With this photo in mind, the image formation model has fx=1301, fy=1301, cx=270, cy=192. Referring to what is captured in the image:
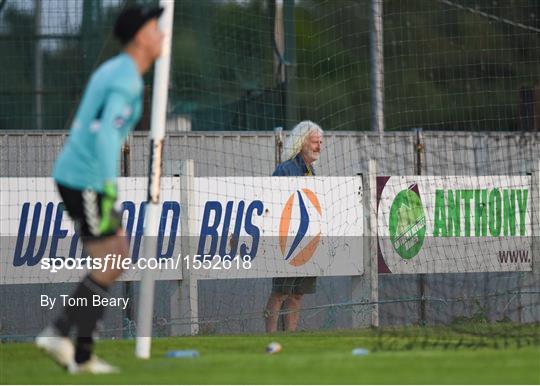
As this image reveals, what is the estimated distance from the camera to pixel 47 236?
1345 cm

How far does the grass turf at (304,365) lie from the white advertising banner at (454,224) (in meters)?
4.18

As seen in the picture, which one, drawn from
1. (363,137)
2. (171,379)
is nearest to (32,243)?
(363,137)

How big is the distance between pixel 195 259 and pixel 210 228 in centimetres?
37

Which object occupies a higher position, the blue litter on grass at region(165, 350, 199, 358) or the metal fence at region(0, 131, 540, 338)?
the metal fence at region(0, 131, 540, 338)

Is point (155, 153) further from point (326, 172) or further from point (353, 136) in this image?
point (353, 136)

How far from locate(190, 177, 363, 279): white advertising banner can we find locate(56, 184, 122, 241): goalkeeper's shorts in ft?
19.5

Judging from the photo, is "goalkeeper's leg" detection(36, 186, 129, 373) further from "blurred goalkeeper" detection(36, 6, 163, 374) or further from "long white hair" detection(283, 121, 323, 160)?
"long white hair" detection(283, 121, 323, 160)

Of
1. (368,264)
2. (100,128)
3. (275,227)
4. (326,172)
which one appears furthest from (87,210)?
(326,172)

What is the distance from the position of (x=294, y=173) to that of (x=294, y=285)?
1189 mm

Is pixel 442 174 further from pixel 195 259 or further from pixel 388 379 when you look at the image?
pixel 388 379

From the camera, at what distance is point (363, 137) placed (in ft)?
53.7

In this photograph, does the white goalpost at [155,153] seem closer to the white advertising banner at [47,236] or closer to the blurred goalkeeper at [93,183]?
the blurred goalkeeper at [93,183]

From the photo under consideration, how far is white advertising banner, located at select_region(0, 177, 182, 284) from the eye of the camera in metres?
13.4

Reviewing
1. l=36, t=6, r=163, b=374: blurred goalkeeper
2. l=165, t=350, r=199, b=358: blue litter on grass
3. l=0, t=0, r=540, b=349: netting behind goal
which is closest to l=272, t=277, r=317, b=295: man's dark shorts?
l=0, t=0, r=540, b=349: netting behind goal
